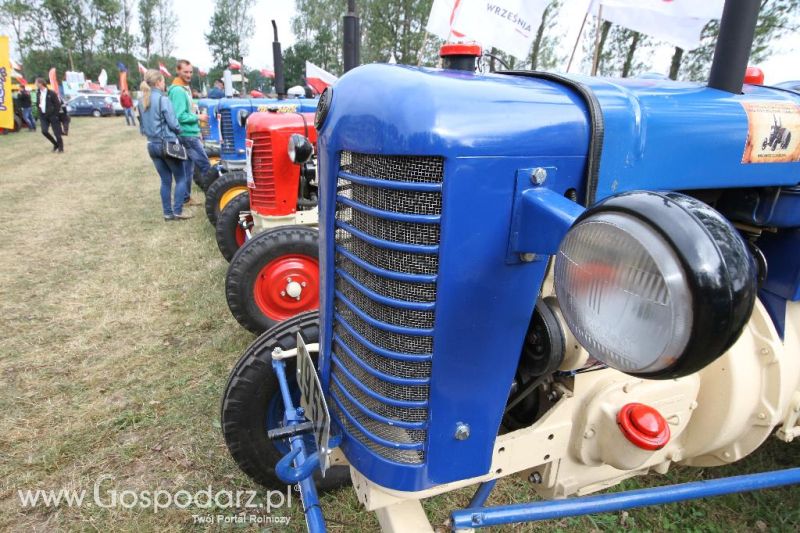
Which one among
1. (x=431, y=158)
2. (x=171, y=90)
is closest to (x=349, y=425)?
(x=431, y=158)

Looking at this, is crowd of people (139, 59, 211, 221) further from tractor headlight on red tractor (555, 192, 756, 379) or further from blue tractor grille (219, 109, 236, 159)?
tractor headlight on red tractor (555, 192, 756, 379)

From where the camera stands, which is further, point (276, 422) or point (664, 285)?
point (276, 422)

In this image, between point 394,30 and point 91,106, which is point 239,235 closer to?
point 91,106

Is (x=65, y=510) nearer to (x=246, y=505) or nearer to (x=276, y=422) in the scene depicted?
(x=246, y=505)

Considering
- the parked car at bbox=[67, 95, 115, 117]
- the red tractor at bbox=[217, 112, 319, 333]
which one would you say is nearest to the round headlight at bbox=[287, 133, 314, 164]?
the red tractor at bbox=[217, 112, 319, 333]

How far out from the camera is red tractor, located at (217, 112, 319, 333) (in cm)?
294

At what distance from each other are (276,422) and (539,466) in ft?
3.35

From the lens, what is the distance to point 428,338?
1.04 meters

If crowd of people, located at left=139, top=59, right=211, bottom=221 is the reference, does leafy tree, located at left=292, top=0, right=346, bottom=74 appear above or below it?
above

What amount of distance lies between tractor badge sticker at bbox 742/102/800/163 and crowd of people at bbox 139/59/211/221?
5.90 metres

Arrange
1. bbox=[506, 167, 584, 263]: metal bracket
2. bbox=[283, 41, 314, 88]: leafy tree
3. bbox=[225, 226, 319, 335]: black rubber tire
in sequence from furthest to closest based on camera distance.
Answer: bbox=[283, 41, 314, 88]: leafy tree → bbox=[225, 226, 319, 335]: black rubber tire → bbox=[506, 167, 584, 263]: metal bracket

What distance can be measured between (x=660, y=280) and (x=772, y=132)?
101 centimetres

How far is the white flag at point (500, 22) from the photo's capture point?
4266 mm

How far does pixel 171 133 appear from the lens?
5.89 meters
